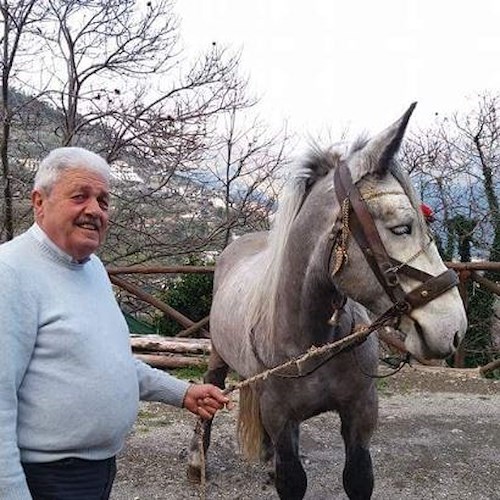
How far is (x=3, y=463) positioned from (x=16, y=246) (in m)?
0.55

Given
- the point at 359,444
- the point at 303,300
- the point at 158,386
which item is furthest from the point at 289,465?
the point at 158,386

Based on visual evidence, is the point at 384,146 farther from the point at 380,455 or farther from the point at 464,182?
the point at 464,182

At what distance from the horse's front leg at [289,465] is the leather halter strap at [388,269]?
3.40 ft

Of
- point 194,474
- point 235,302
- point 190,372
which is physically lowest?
point 194,474

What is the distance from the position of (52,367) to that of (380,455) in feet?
11.0

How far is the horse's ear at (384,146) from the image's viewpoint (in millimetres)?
2072

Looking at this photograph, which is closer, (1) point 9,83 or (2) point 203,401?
(2) point 203,401

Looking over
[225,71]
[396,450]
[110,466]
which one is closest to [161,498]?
[396,450]

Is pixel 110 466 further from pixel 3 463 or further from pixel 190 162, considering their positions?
pixel 190 162

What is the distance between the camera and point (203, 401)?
2.07 m

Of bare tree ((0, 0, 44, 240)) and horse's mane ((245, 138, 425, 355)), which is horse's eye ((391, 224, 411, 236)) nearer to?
horse's mane ((245, 138, 425, 355))

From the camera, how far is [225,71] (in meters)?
9.00

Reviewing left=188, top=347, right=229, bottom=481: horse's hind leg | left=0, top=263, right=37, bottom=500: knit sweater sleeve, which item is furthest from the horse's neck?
left=188, top=347, right=229, bottom=481: horse's hind leg

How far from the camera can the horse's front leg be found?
111 inches
